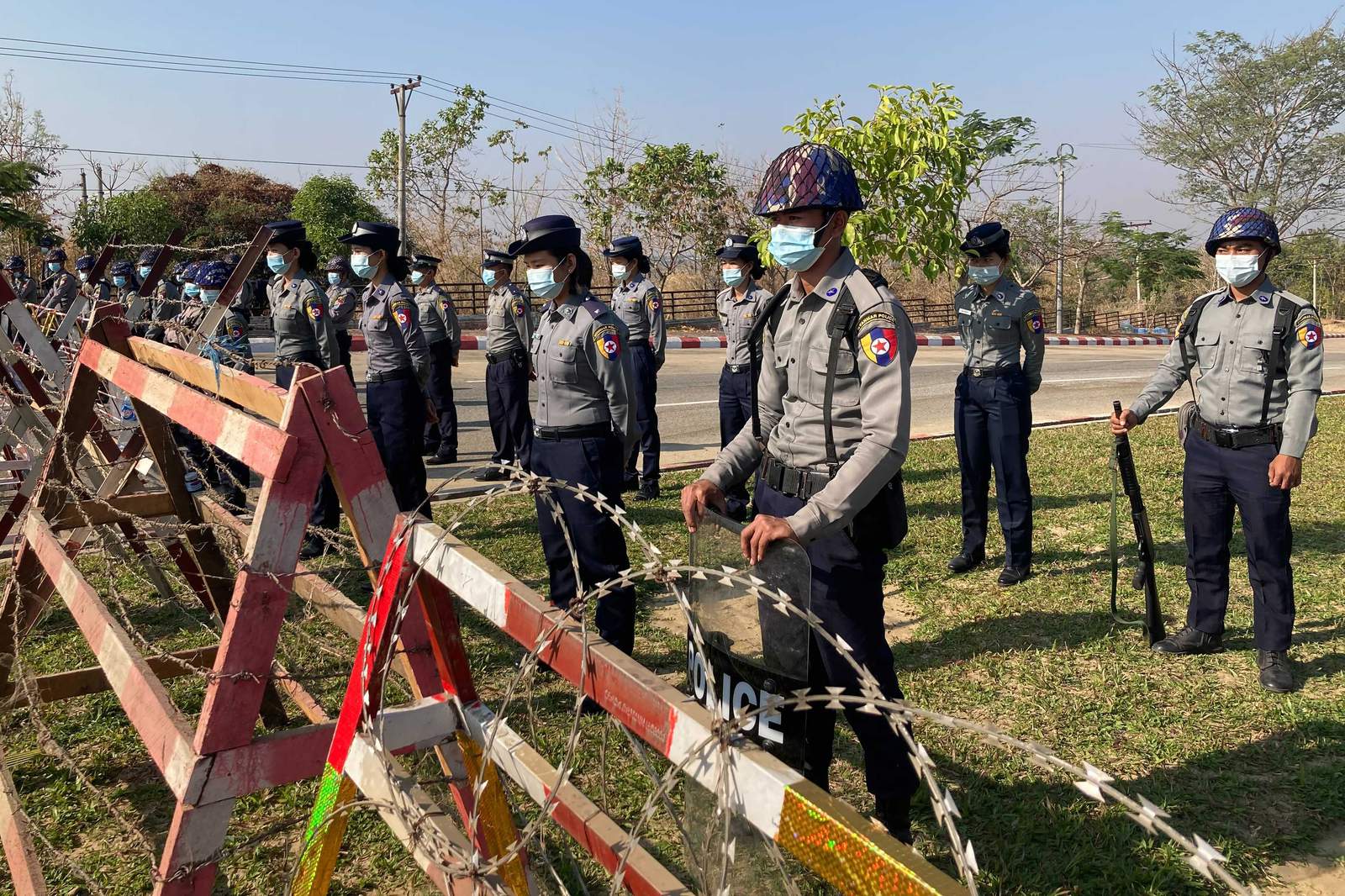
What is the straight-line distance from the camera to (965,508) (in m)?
5.81

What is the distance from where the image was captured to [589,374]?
14.3 ft

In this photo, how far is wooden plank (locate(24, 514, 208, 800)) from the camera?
6.70 ft

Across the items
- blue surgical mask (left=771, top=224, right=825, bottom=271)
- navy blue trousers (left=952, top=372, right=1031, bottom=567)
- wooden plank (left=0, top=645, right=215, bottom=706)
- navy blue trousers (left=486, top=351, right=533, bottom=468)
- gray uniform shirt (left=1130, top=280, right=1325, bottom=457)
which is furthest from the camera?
navy blue trousers (left=486, top=351, right=533, bottom=468)

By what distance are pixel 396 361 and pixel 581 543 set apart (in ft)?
9.45

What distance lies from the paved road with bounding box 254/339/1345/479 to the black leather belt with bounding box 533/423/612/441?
418 cm

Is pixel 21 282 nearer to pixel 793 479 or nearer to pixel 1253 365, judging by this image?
pixel 793 479

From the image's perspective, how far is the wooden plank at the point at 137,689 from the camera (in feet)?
6.70

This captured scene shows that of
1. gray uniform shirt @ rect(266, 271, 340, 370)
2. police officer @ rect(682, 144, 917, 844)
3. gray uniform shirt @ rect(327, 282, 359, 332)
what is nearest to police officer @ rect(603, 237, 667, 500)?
gray uniform shirt @ rect(327, 282, 359, 332)

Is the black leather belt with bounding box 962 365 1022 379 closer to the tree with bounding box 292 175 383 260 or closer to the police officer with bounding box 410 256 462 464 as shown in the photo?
the police officer with bounding box 410 256 462 464

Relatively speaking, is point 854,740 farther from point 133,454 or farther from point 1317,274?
point 1317,274

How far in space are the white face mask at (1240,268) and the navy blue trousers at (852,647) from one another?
2512mm

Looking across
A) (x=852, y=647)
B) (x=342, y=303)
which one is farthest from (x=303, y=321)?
(x=852, y=647)

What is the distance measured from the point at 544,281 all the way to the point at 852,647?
239 cm

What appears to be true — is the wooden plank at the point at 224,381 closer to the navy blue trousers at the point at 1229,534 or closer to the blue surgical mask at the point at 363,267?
the blue surgical mask at the point at 363,267
